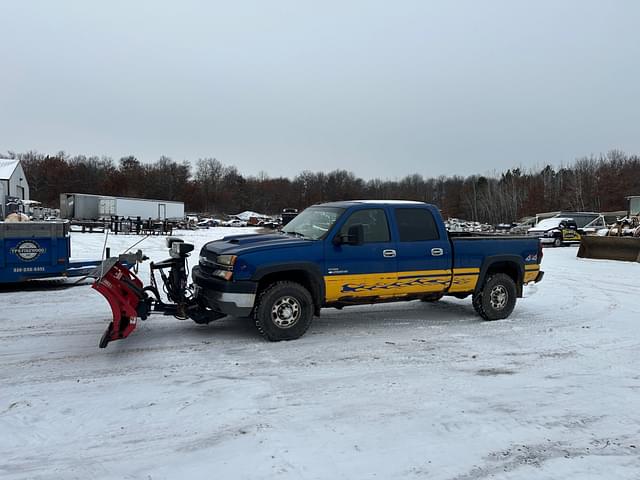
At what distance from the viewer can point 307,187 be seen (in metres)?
117

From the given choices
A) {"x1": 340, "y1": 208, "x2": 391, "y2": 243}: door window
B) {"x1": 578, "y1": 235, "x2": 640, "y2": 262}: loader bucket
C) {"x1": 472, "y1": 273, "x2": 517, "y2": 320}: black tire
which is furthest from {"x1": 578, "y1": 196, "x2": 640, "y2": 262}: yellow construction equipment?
{"x1": 340, "y1": 208, "x2": 391, "y2": 243}: door window

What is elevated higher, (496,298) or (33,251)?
(33,251)

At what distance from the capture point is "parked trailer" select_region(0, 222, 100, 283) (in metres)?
9.71

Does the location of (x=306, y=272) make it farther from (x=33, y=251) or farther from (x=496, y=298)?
(x=33, y=251)

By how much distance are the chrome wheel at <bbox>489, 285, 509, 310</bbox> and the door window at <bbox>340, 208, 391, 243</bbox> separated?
7.49 feet

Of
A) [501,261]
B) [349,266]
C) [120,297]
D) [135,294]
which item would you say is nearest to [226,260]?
[135,294]

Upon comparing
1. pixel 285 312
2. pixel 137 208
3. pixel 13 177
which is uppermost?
pixel 13 177

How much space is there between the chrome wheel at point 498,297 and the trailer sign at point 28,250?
8.77m

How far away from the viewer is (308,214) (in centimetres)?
766

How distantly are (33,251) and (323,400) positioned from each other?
8.07 metres

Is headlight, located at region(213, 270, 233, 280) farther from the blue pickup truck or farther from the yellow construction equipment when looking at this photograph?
the yellow construction equipment

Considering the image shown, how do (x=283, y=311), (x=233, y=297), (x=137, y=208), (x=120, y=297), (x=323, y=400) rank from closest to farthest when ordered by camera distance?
(x=323, y=400) < (x=120, y=297) < (x=233, y=297) < (x=283, y=311) < (x=137, y=208)

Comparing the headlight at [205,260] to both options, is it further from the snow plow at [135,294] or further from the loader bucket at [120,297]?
the loader bucket at [120,297]

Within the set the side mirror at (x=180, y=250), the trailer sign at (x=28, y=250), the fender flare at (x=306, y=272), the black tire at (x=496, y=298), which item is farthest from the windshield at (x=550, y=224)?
the side mirror at (x=180, y=250)
